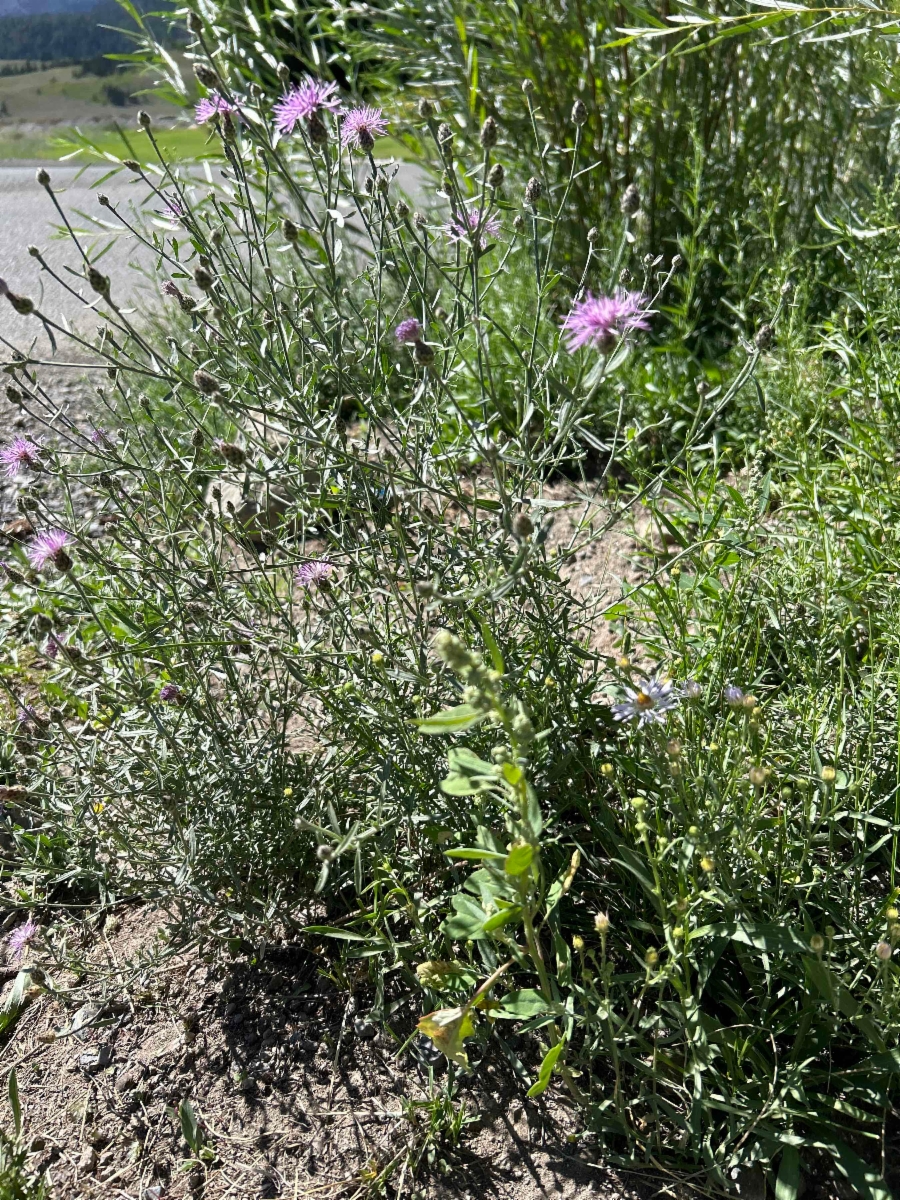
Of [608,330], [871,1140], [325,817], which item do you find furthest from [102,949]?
[608,330]

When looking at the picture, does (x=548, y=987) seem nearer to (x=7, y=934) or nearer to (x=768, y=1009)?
(x=768, y=1009)

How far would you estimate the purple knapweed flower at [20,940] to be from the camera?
2.01 metres

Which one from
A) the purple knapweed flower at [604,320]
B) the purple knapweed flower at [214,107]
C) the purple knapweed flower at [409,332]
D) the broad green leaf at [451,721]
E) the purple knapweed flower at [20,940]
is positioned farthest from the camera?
the purple knapweed flower at [20,940]

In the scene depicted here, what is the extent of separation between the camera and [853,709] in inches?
76.8

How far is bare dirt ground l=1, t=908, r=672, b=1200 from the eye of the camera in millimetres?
1647

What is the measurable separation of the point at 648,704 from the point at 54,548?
48.5 inches

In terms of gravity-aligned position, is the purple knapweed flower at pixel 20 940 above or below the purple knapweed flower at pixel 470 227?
below

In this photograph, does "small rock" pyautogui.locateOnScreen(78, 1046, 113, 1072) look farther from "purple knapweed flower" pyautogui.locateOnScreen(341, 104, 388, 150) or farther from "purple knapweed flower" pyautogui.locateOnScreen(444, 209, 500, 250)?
"purple knapweed flower" pyautogui.locateOnScreen(341, 104, 388, 150)

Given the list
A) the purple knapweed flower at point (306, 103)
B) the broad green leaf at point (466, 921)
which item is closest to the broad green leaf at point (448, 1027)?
the broad green leaf at point (466, 921)

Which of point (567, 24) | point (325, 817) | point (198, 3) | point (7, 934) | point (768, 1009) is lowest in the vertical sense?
point (7, 934)

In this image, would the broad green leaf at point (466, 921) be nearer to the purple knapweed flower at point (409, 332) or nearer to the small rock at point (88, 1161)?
the small rock at point (88, 1161)

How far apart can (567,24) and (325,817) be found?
3420 mm

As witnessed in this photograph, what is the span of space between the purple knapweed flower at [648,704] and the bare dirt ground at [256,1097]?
0.70 meters

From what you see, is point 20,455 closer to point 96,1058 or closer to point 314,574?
point 314,574
